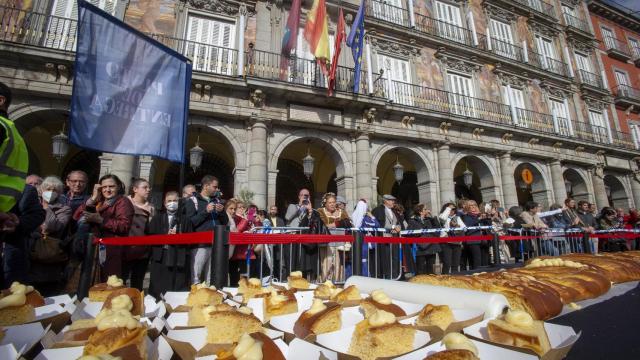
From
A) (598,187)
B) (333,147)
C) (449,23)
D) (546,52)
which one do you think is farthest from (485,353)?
(546,52)

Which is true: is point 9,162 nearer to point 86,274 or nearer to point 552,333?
point 86,274

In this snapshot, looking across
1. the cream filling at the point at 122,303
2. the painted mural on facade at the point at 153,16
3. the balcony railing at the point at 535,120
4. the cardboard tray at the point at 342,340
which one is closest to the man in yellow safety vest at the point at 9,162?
the cream filling at the point at 122,303

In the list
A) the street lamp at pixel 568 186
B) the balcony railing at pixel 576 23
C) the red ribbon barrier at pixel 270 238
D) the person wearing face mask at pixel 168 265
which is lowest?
the person wearing face mask at pixel 168 265

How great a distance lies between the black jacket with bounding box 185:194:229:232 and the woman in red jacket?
73cm

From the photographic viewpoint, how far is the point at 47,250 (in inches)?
121

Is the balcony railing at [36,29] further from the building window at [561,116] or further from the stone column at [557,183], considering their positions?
the building window at [561,116]

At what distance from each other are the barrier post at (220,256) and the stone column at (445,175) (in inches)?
402

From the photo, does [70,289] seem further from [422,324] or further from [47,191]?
[422,324]

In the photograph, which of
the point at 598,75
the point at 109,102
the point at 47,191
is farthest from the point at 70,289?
the point at 598,75

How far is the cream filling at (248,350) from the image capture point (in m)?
0.70

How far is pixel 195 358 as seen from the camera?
78 centimetres

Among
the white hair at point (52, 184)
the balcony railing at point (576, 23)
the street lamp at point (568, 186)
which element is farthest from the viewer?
the balcony railing at point (576, 23)

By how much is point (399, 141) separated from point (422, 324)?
10154 millimetres

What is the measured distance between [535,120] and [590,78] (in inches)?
285
